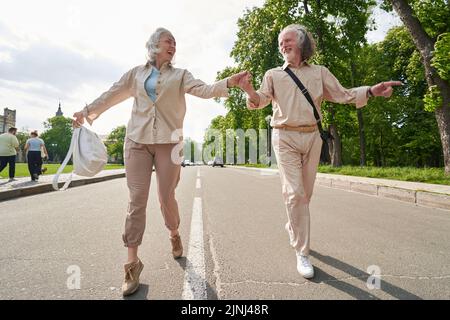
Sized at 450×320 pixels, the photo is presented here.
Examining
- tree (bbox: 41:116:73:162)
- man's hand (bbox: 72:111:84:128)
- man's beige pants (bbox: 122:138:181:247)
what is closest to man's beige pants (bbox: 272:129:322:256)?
man's beige pants (bbox: 122:138:181:247)

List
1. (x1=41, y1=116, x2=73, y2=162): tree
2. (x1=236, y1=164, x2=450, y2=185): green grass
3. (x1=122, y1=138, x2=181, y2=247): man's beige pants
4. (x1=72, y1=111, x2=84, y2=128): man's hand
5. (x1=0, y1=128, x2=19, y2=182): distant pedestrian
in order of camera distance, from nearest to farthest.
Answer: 1. (x1=122, y1=138, x2=181, y2=247): man's beige pants
2. (x1=72, y1=111, x2=84, y2=128): man's hand
3. (x1=236, y1=164, x2=450, y2=185): green grass
4. (x1=0, y1=128, x2=19, y2=182): distant pedestrian
5. (x1=41, y1=116, x2=73, y2=162): tree

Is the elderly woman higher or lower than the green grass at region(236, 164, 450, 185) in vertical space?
higher

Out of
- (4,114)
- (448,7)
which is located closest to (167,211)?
(448,7)

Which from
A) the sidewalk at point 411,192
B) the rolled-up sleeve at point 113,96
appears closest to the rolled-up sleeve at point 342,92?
the rolled-up sleeve at point 113,96

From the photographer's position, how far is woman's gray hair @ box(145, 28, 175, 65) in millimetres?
2875

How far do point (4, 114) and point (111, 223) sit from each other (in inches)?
4515

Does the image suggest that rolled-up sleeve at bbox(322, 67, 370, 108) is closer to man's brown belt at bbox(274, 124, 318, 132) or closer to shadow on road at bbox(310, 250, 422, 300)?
man's brown belt at bbox(274, 124, 318, 132)

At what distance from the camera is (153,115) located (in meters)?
2.78

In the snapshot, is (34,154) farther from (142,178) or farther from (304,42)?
(304,42)

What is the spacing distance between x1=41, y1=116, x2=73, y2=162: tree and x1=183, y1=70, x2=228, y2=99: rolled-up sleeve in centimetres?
10038

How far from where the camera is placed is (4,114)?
97562 mm

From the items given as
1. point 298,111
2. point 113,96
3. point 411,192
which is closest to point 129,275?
point 113,96

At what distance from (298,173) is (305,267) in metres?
0.87
